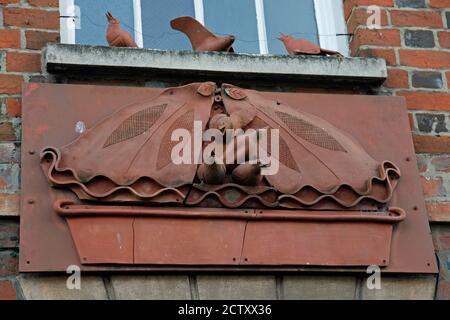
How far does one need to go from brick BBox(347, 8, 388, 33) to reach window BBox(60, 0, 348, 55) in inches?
3.3

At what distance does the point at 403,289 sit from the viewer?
4.73m

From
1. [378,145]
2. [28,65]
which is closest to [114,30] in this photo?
[28,65]

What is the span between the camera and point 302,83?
5.18m

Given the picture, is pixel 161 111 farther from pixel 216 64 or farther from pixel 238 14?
pixel 238 14

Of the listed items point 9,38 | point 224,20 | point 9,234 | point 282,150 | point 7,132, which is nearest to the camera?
point 9,234

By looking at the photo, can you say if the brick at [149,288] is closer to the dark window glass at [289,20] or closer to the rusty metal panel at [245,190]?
the rusty metal panel at [245,190]

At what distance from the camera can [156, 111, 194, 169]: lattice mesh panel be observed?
15.5 feet

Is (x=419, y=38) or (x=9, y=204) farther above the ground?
(x=419, y=38)

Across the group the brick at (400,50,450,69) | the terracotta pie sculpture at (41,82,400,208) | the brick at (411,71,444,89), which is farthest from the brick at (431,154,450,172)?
the brick at (400,50,450,69)

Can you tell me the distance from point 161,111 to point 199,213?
20.6 inches

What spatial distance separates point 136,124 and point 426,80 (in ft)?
4.61

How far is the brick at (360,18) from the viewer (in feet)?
17.7

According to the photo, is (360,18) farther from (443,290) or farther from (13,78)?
(13,78)

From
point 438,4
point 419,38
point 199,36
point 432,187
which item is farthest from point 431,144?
point 199,36
